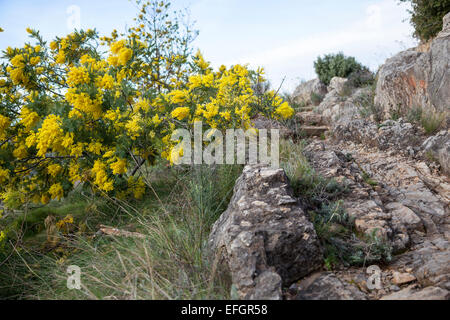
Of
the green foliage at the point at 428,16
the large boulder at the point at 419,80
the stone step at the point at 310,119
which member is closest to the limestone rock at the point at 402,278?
the large boulder at the point at 419,80

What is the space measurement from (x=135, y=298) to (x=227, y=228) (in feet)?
2.47

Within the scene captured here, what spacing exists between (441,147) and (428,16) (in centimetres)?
717

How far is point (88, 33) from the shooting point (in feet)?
14.3

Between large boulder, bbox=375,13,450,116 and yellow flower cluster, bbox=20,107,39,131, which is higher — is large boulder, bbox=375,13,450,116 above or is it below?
above

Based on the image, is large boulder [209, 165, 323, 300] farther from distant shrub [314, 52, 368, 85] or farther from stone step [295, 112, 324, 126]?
distant shrub [314, 52, 368, 85]

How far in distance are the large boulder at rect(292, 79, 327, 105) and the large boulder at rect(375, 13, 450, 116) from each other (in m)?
4.58

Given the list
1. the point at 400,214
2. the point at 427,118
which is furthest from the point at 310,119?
the point at 400,214

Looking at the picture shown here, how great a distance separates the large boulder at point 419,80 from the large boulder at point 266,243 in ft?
12.4

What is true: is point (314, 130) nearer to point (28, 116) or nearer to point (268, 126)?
point (268, 126)

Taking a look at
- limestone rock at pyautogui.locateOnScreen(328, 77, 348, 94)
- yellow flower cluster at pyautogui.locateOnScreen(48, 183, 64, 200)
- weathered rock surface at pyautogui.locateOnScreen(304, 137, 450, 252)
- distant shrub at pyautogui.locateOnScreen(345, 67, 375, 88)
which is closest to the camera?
weathered rock surface at pyautogui.locateOnScreen(304, 137, 450, 252)

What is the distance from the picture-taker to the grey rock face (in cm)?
364

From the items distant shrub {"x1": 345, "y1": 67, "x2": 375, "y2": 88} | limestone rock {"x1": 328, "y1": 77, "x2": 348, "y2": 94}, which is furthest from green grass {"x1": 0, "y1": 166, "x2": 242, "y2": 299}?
distant shrub {"x1": 345, "y1": 67, "x2": 375, "y2": 88}

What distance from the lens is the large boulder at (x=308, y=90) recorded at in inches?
424
